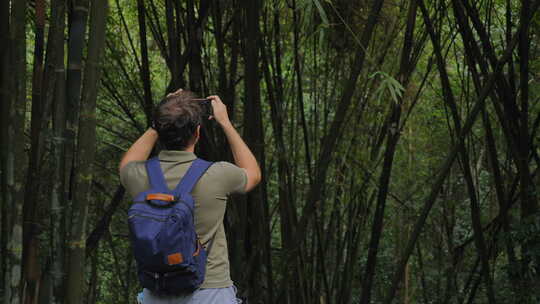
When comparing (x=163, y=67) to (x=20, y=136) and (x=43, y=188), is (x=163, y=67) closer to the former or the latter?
(x=43, y=188)

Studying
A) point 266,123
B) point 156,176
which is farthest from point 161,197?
point 266,123

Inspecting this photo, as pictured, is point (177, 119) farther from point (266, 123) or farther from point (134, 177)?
point (266, 123)

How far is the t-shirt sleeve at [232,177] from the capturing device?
1.80 m

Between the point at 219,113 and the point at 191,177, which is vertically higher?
the point at 219,113

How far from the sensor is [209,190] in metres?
1.77

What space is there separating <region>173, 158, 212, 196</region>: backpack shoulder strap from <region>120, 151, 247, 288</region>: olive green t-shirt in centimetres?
1

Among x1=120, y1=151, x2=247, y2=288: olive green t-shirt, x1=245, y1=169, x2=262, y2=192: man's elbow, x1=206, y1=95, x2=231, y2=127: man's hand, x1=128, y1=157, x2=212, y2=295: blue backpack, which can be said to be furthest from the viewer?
x1=206, y1=95, x2=231, y2=127: man's hand

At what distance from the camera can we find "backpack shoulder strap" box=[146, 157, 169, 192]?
174 cm

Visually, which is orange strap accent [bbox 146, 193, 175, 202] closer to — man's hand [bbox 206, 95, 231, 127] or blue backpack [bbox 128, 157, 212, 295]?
blue backpack [bbox 128, 157, 212, 295]

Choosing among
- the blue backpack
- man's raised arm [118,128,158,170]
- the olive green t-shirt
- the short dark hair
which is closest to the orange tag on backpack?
the blue backpack

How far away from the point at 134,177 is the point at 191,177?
0.54 feet

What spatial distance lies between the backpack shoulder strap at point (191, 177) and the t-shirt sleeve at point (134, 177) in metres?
0.11

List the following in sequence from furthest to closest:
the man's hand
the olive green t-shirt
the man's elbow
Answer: the man's hand < the man's elbow < the olive green t-shirt

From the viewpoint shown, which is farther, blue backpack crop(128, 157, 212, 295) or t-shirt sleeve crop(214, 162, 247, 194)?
t-shirt sleeve crop(214, 162, 247, 194)
